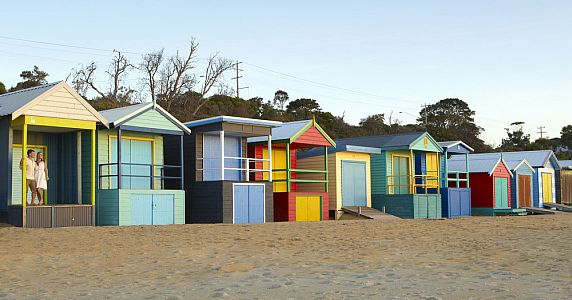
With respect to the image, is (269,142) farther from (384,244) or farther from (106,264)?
(106,264)

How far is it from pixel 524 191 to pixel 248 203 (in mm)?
23055

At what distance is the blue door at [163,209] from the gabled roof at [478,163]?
65.3 ft

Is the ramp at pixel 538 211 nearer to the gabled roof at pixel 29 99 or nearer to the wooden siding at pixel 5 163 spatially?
the gabled roof at pixel 29 99

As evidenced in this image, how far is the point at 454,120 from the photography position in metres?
83.4

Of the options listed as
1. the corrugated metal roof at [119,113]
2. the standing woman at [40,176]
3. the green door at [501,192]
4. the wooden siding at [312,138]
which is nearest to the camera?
the standing woman at [40,176]

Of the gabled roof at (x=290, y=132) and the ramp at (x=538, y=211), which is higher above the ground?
the gabled roof at (x=290, y=132)

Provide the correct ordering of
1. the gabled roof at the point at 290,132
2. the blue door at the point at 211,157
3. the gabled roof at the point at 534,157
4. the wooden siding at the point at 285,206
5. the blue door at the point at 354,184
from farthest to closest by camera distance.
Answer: the gabled roof at the point at 534,157, the blue door at the point at 354,184, the gabled roof at the point at 290,132, the wooden siding at the point at 285,206, the blue door at the point at 211,157

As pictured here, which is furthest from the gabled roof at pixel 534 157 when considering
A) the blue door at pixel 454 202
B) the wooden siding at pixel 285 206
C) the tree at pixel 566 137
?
the tree at pixel 566 137

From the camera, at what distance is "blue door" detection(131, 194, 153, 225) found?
20.8 metres

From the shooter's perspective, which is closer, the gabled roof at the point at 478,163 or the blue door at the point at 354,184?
the blue door at the point at 354,184

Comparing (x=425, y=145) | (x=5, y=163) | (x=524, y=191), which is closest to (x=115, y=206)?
(x=5, y=163)

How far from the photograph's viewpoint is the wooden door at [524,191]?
40.3 m

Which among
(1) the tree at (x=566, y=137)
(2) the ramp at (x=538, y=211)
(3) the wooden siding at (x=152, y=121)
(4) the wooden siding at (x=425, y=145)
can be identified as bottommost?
(2) the ramp at (x=538, y=211)

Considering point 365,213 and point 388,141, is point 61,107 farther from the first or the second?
point 388,141
